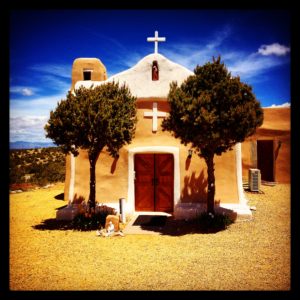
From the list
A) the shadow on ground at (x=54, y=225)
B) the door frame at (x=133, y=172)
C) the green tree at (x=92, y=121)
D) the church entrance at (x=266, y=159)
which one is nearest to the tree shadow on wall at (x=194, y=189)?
the door frame at (x=133, y=172)

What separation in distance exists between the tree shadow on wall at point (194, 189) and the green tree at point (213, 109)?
→ 2296 millimetres

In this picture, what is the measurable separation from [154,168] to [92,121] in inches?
157

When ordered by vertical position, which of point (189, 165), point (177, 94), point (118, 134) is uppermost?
point (177, 94)

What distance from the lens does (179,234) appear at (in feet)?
35.9

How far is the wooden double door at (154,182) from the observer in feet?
45.3

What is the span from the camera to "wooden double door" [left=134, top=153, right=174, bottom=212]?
1382cm

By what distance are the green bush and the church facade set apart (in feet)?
3.18

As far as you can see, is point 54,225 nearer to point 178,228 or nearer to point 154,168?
point 154,168

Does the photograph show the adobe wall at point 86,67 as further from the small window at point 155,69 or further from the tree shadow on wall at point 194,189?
the tree shadow on wall at point 194,189

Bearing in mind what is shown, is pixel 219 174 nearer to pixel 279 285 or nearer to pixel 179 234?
pixel 179 234

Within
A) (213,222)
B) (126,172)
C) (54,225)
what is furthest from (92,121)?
(213,222)

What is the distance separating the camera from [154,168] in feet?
45.5

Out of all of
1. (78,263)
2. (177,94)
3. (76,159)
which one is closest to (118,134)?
(177,94)
